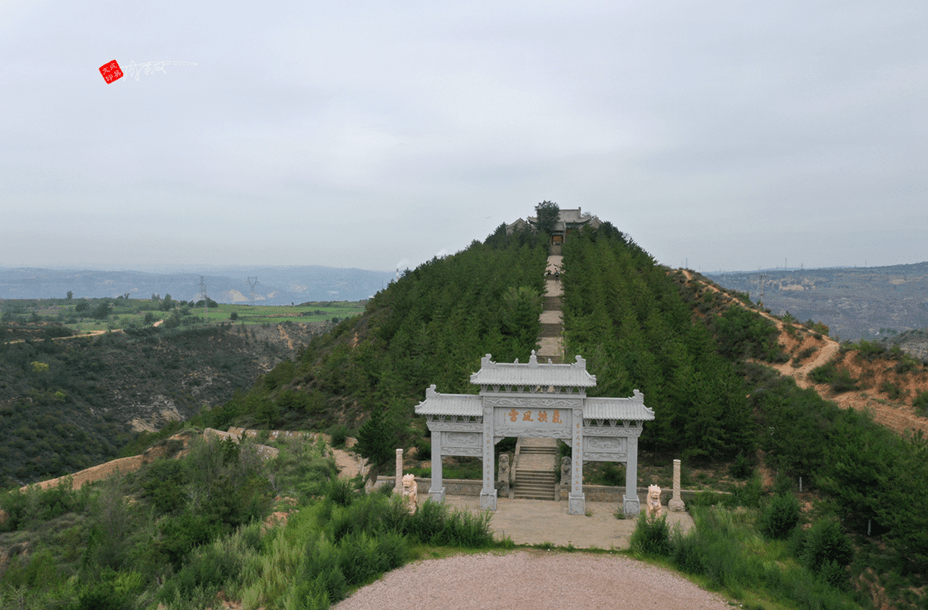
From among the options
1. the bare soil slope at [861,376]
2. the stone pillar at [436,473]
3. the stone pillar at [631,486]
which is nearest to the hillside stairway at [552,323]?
the stone pillar at [631,486]

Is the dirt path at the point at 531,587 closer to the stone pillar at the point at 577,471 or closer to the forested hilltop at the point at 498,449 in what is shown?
the forested hilltop at the point at 498,449

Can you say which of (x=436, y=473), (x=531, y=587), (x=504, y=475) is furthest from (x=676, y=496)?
(x=531, y=587)

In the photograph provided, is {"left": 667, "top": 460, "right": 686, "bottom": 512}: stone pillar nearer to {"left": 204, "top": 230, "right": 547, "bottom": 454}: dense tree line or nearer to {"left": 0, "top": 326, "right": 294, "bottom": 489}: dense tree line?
{"left": 204, "top": 230, "right": 547, "bottom": 454}: dense tree line

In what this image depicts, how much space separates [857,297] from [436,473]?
91143 millimetres

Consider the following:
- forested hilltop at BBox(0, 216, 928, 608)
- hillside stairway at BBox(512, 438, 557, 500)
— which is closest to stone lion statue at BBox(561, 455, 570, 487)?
hillside stairway at BBox(512, 438, 557, 500)

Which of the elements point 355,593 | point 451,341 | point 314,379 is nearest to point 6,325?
point 314,379

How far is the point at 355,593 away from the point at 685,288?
147 ft

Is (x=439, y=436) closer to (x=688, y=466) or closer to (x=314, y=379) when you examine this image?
(x=688, y=466)

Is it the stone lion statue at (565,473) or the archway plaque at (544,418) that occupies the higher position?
the archway plaque at (544,418)

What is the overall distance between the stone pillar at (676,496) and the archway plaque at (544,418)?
65.4 inches

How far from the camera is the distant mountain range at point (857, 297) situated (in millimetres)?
70375

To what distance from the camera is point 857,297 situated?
84.4 m

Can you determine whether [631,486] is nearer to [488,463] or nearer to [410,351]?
[488,463]

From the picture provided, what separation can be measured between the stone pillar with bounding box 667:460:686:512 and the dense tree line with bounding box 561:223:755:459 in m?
3.70
